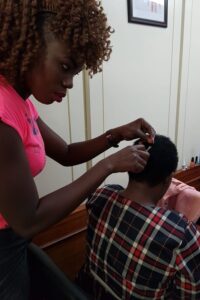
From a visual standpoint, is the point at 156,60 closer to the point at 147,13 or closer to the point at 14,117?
the point at 147,13

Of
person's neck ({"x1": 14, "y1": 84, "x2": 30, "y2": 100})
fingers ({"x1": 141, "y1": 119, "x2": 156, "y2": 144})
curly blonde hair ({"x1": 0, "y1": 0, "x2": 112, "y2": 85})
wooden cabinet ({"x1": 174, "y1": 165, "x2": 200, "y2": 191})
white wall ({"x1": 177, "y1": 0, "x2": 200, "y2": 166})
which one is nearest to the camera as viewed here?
curly blonde hair ({"x1": 0, "y1": 0, "x2": 112, "y2": 85})

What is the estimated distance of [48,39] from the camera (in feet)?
2.15

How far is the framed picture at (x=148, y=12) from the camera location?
58.4 inches

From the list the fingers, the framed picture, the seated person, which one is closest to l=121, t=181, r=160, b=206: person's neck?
the seated person

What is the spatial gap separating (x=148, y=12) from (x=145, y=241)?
1.21 metres

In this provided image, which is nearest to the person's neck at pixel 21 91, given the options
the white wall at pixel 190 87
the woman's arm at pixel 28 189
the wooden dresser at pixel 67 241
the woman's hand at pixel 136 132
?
the woman's arm at pixel 28 189

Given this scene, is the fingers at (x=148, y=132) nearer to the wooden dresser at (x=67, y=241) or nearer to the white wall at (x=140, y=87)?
the white wall at (x=140, y=87)

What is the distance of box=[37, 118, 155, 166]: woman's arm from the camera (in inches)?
40.6

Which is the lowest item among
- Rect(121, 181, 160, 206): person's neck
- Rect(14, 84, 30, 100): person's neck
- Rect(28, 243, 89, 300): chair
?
Rect(28, 243, 89, 300): chair

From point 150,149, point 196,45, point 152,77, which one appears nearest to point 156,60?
point 152,77

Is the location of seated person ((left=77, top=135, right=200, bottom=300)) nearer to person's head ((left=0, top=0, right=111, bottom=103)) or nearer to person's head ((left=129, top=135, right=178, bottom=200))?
person's head ((left=129, top=135, right=178, bottom=200))

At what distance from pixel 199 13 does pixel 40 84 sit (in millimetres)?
1583

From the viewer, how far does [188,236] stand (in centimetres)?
88

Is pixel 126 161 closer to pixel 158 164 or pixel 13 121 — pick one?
pixel 158 164
